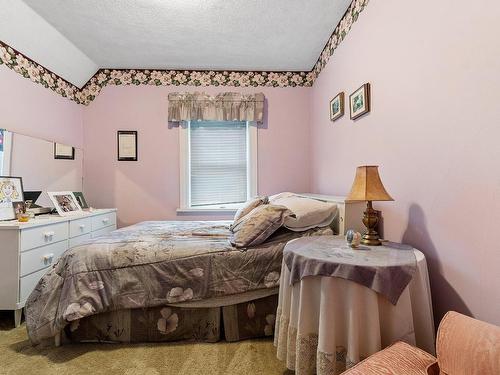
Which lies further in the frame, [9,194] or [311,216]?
[9,194]

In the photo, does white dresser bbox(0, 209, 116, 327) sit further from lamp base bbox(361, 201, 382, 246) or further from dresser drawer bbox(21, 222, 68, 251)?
lamp base bbox(361, 201, 382, 246)

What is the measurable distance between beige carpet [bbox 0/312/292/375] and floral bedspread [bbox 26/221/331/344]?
141mm

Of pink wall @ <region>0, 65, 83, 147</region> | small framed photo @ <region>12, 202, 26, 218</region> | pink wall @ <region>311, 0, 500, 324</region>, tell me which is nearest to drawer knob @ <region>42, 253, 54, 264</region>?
small framed photo @ <region>12, 202, 26, 218</region>

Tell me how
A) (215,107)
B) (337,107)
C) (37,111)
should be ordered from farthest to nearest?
1. (215,107)
2. (37,111)
3. (337,107)

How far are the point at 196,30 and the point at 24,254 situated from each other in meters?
2.35

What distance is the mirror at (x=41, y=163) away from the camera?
250 centimetres

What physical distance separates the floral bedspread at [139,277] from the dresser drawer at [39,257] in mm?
443

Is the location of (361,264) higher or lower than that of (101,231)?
higher

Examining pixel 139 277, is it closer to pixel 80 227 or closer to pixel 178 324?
pixel 178 324

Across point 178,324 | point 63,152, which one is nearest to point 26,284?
point 178,324

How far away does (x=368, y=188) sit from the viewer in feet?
4.81

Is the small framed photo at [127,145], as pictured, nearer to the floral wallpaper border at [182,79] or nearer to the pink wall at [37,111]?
the pink wall at [37,111]

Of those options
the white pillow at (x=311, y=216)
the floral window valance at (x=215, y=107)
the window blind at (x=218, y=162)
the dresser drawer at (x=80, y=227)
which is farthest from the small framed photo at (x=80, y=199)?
the white pillow at (x=311, y=216)

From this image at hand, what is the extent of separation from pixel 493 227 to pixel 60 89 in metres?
3.95
